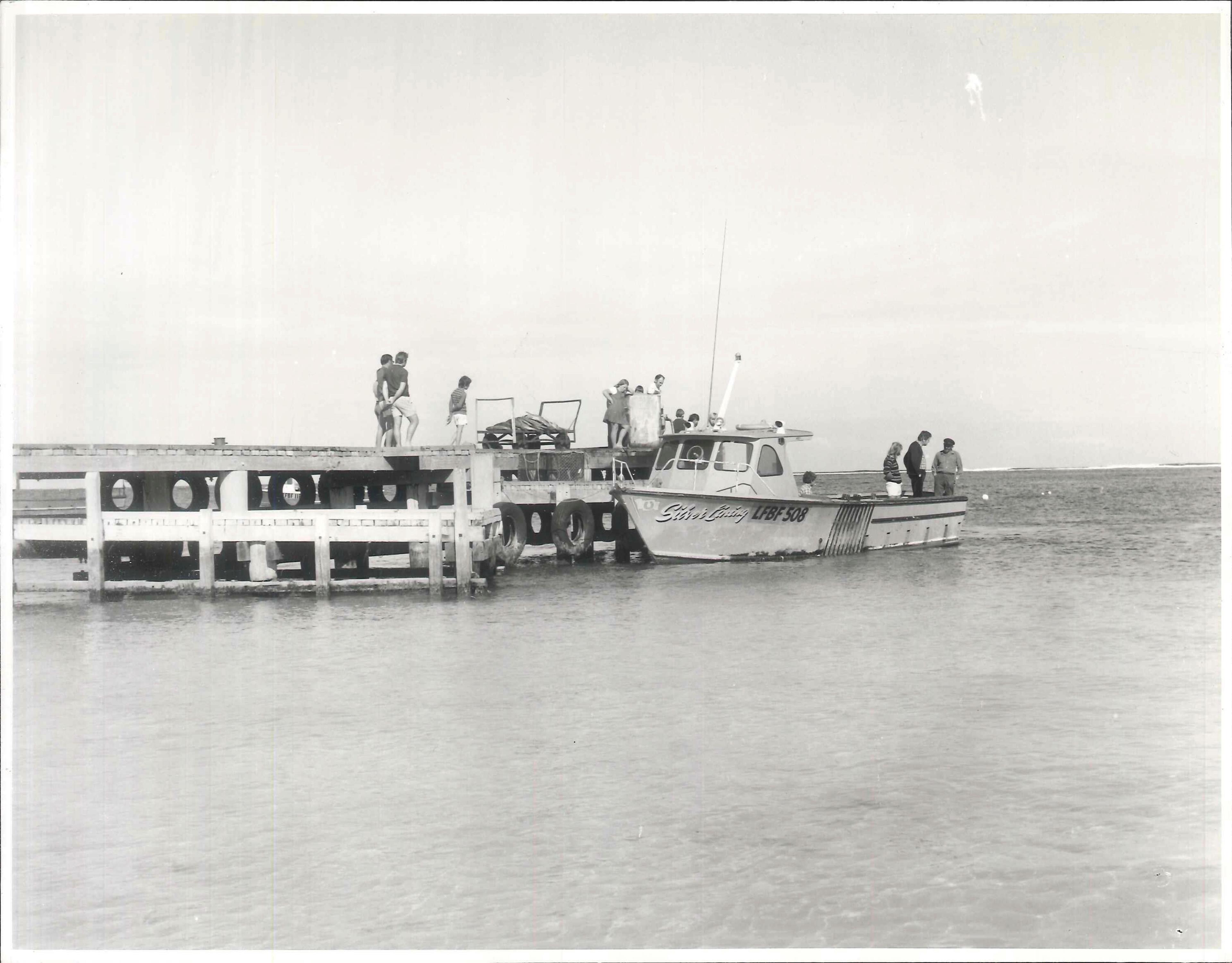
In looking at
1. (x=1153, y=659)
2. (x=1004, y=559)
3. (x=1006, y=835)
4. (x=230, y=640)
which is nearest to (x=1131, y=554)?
(x=1004, y=559)

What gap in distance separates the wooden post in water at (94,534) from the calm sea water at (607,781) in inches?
33.3

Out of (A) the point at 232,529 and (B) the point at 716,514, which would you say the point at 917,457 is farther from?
(A) the point at 232,529

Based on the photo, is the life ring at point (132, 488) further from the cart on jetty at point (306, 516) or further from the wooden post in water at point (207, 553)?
the wooden post in water at point (207, 553)

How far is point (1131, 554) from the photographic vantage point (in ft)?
92.2

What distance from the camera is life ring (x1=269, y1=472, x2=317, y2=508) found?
22062 millimetres

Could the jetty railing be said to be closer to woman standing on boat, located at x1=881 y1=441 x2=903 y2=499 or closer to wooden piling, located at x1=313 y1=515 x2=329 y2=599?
wooden piling, located at x1=313 y1=515 x2=329 y2=599

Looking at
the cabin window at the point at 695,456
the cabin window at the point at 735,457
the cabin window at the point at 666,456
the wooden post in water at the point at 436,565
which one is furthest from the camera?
the cabin window at the point at 666,456

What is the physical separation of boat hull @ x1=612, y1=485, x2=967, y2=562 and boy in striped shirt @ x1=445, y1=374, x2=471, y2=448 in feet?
9.66

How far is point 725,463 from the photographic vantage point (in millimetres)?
22578

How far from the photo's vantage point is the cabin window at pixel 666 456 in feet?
75.7

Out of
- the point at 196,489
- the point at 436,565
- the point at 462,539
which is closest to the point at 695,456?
the point at 462,539

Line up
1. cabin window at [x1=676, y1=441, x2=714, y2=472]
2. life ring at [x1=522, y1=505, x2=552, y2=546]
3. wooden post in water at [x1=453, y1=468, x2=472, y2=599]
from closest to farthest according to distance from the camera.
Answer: wooden post in water at [x1=453, y1=468, x2=472, y2=599] → cabin window at [x1=676, y1=441, x2=714, y2=472] → life ring at [x1=522, y1=505, x2=552, y2=546]

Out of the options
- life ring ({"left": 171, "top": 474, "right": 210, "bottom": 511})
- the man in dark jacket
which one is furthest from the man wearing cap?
life ring ({"left": 171, "top": 474, "right": 210, "bottom": 511})

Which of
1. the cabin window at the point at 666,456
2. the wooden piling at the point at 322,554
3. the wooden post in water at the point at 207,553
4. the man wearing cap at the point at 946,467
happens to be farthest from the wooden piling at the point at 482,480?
the man wearing cap at the point at 946,467
